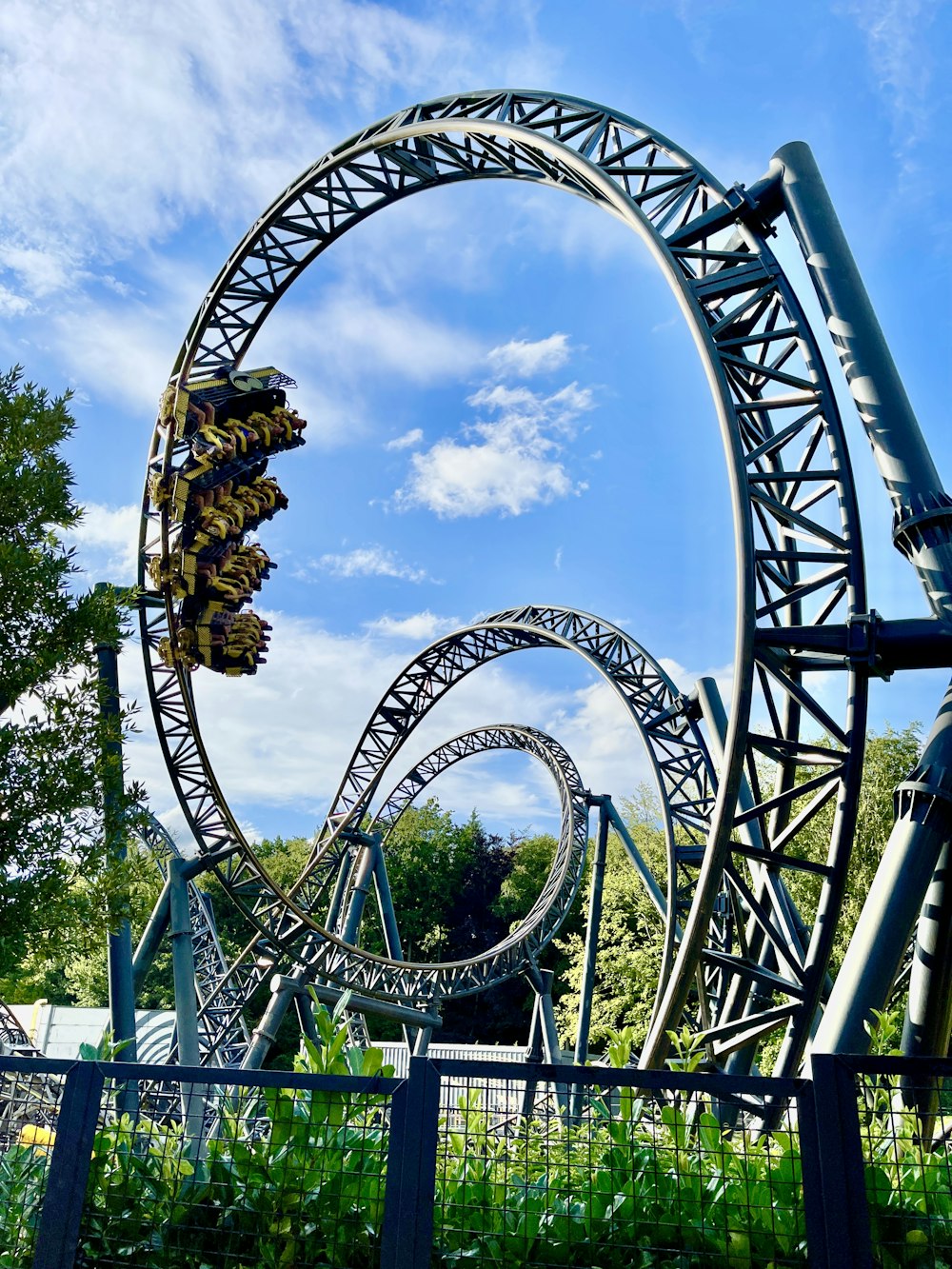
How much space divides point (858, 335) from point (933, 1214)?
3887mm

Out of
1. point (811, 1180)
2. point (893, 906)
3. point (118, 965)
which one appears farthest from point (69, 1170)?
point (118, 965)

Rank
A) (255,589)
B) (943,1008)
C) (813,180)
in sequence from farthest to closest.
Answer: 1. (255,589)
2. (813,180)
3. (943,1008)

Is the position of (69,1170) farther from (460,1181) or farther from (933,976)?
(933,976)

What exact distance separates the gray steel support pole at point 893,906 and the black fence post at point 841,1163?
150 cm

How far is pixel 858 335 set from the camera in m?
4.79

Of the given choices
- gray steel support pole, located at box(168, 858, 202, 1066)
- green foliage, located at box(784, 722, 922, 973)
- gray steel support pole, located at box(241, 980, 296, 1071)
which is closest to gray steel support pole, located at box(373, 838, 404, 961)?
gray steel support pole, located at box(241, 980, 296, 1071)

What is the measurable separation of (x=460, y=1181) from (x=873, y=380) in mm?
4039

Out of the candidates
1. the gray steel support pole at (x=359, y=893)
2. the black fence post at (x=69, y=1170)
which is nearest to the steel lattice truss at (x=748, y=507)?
the black fence post at (x=69, y=1170)

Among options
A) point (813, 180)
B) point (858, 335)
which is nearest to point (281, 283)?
point (813, 180)

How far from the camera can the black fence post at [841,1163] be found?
2.09 metres

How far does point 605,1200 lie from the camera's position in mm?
2561

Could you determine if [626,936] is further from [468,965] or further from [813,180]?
[813,180]

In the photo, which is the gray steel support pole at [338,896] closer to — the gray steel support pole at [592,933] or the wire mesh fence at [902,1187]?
the gray steel support pole at [592,933]

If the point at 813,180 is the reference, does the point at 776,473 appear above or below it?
below
